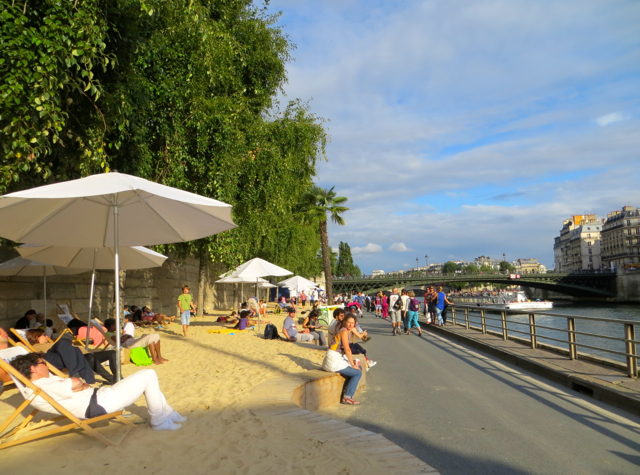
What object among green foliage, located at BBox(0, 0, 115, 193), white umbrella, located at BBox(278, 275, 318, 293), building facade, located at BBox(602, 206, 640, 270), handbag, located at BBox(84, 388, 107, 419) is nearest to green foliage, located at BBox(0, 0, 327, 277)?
green foliage, located at BBox(0, 0, 115, 193)

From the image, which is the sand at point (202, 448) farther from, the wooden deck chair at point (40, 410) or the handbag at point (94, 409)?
the handbag at point (94, 409)

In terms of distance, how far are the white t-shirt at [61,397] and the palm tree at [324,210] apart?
3433 centimetres

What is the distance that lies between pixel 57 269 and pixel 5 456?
9.05 meters

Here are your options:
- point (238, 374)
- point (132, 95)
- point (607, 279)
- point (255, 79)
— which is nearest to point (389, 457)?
point (238, 374)

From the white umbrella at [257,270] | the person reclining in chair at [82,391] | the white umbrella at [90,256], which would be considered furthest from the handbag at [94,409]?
the white umbrella at [257,270]

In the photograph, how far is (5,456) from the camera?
4160 millimetres

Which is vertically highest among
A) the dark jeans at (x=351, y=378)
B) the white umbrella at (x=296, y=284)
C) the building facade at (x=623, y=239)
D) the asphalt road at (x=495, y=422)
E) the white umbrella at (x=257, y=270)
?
the building facade at (x=623, y=239)

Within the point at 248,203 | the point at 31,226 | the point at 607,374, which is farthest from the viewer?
the point at 248,203

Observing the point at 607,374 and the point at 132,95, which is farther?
the point at 132,95

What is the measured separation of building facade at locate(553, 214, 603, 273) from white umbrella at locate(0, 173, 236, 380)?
140 metres

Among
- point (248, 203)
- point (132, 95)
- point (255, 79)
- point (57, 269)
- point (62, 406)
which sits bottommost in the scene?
point (62, 406)

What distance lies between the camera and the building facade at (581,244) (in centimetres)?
14250

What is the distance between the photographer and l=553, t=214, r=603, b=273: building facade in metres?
142

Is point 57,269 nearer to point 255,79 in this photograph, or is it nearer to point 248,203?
point 248,203
